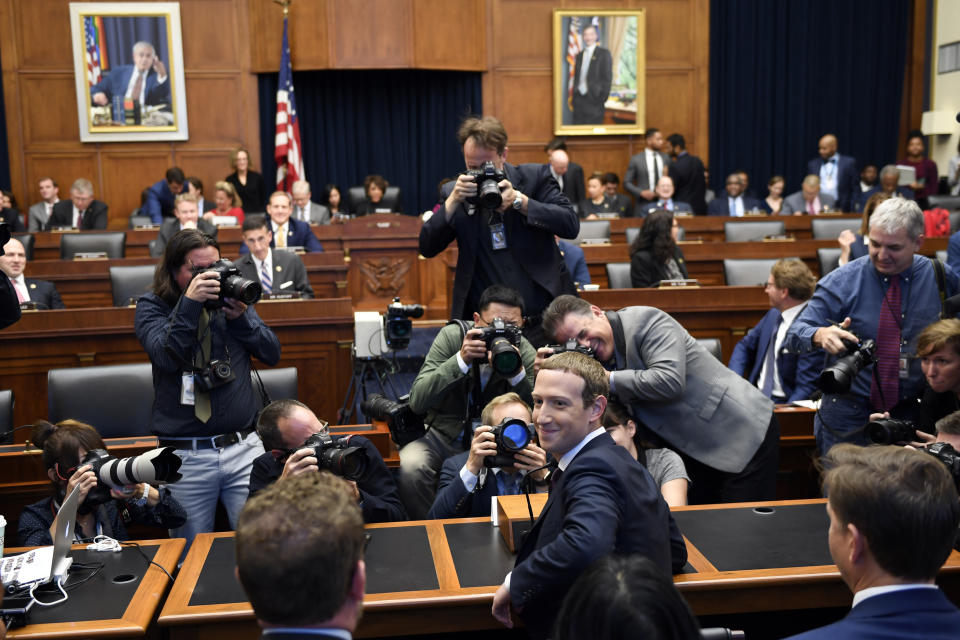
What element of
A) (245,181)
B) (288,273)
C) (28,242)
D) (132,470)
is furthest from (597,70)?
(132,470)

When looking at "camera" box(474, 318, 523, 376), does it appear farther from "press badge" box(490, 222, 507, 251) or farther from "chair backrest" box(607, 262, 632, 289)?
"chair backrest" box(607, 262, 632, 289)

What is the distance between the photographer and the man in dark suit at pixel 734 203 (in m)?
8.95

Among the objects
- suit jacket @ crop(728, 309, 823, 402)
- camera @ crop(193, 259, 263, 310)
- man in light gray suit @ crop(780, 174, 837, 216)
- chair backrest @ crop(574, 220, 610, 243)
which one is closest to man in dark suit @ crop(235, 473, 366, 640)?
camera @ crop(193, 259, 263, 310)

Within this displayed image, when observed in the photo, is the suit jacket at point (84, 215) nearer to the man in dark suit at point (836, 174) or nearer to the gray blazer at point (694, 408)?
the gray blazer at point (694, 408)

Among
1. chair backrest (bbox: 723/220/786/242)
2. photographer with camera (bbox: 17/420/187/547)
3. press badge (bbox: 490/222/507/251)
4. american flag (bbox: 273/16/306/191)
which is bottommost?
photographer with camera (bbox: 17/420/187/547)

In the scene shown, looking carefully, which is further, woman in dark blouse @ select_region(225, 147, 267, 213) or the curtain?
the curtain

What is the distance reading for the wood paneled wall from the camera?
9125 millimetres

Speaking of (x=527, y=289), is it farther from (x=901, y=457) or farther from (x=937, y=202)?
(x=937, y=202)

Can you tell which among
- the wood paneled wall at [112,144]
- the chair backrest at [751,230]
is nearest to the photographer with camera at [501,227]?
the chair backrest at [751,230]

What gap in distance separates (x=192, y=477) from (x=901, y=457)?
215cm

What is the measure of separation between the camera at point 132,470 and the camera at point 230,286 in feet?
2.07

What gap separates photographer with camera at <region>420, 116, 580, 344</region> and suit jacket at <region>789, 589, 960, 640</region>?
2115mm

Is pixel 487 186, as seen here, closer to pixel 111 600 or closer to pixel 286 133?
pixel 111 600

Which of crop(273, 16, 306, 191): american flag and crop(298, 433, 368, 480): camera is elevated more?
crop(273, 16, 306, 191): american flag
